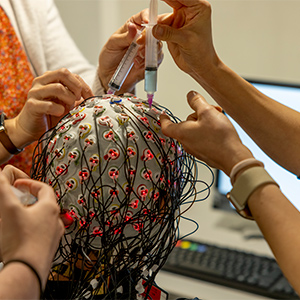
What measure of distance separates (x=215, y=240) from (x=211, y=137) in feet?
3.59

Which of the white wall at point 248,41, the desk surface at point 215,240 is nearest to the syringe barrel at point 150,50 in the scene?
the desk surface at point 215,240

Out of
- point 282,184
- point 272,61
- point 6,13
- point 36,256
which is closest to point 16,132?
point 6,13

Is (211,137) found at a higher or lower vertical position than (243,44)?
higher

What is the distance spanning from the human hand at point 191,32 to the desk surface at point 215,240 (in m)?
A: 0.79

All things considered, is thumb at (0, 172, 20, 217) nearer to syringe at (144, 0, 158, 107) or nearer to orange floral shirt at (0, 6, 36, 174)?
syringe at (144, 0, 158, 107)

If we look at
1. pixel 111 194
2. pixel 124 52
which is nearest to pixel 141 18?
pixel 124 52

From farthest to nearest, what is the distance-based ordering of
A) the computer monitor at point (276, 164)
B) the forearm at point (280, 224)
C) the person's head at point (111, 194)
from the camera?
the computer monitor at point (276, 164), the person's head at point (111, 194), the forearm at point (280, 224)

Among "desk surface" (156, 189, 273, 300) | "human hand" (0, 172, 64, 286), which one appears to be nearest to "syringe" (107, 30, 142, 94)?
"human hand" (0, 172, 64, 286)

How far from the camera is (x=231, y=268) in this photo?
1.55 metres

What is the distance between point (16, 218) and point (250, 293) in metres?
1.05

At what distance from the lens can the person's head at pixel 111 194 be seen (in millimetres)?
802

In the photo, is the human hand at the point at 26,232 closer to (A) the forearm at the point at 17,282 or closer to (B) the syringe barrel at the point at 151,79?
(A) the forearm at the point at 17,282

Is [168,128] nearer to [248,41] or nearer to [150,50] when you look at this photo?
[150,50]

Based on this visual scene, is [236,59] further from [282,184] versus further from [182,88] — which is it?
[282,184]
